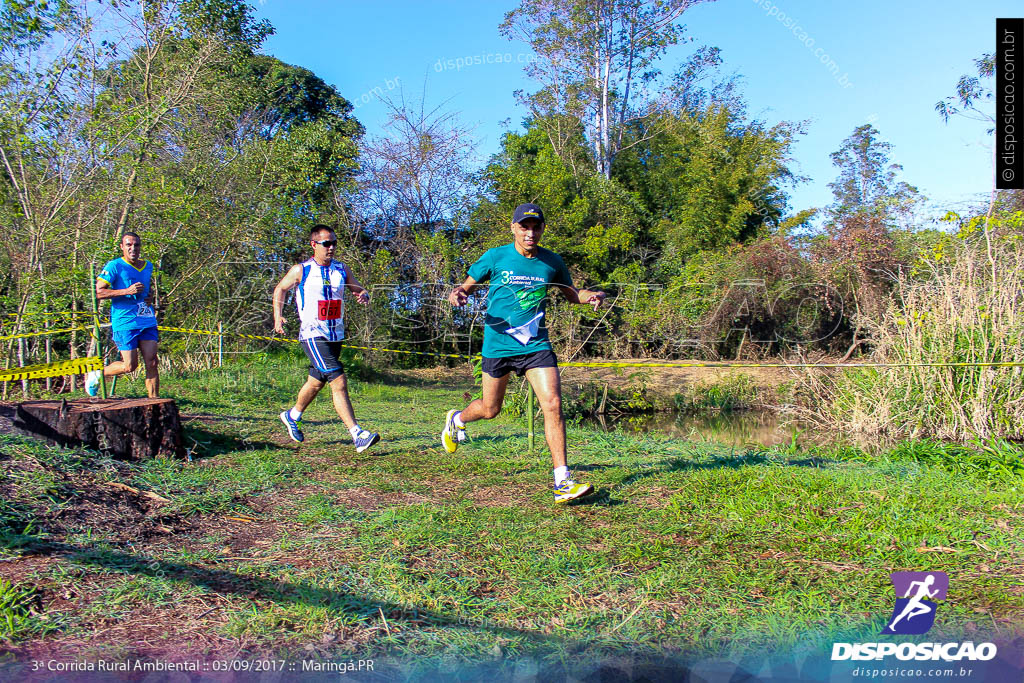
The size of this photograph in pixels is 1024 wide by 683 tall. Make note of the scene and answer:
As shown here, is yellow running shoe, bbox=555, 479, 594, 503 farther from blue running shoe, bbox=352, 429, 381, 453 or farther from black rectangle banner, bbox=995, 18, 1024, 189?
black rectangle banner, bbox=995, 18, 1024, 189

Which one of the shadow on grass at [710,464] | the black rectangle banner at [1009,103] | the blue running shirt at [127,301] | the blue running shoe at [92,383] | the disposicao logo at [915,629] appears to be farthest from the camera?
the black rectangle banner at [1009,103]

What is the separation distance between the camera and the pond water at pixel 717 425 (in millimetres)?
9672

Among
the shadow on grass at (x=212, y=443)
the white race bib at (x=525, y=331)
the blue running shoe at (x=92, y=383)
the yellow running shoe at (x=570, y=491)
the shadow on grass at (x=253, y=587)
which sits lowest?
the shadow on grass at (x=253, y=587)

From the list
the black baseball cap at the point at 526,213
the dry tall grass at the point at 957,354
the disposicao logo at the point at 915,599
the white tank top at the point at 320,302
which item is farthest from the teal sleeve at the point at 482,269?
the dry tall grass at the point at 957,354

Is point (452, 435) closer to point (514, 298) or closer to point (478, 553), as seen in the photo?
point (514, 298)

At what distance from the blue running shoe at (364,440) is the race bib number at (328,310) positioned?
984mm

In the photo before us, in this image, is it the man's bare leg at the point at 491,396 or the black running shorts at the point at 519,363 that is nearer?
the black running shorts at the point at 519,363

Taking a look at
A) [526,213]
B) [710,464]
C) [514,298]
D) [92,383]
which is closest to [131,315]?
[92,383]

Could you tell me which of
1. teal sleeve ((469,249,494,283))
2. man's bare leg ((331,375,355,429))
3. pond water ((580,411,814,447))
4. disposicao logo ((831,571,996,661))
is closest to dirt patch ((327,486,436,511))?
man's bare leg ((331,375,355,429))

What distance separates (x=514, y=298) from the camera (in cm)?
493

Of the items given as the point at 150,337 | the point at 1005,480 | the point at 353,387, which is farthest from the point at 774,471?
the point at 353,387

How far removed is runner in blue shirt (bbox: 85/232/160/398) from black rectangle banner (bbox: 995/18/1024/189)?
8935 millimetres

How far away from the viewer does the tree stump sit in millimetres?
4898

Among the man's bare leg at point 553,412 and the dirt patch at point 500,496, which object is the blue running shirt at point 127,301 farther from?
the man's bare leg at point 553,412
